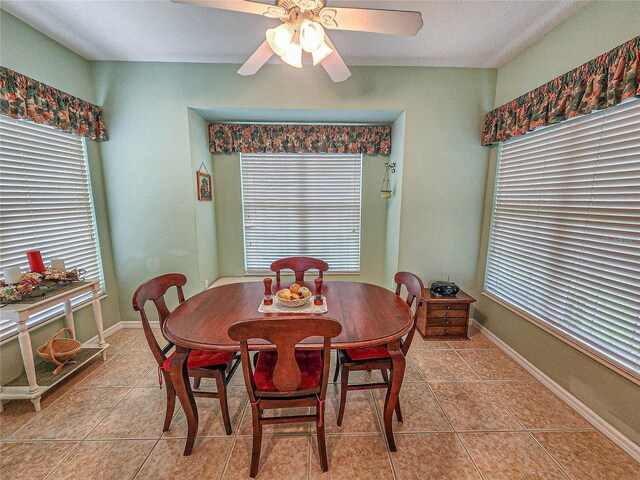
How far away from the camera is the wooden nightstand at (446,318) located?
2.65m

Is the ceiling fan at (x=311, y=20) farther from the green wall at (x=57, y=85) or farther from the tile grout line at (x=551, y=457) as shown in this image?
the tile grout line at (x=551, y=457)

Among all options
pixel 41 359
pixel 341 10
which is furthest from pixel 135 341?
pixel 341 10

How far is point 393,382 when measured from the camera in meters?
1.46

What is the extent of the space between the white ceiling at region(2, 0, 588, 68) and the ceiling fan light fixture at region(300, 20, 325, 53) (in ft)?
2.94

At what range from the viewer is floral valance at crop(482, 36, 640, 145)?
146 centimetres

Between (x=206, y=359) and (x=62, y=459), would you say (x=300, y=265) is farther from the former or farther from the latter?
(x=62, y=459)

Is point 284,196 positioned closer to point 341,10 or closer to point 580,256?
point 341,10

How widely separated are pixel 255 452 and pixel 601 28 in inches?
134

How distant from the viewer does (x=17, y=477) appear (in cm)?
136

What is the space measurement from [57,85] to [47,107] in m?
0.35

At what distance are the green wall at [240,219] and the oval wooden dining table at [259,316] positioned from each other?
1.59m

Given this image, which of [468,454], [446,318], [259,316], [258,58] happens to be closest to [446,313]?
[446,318]

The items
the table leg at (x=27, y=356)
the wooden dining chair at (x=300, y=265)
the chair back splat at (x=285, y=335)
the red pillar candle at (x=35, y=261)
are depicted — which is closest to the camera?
the chair back splat at (x=285, y=335)

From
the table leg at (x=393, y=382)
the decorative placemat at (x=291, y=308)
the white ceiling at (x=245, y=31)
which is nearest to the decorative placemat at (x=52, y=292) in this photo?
Answer: the decorative placemat at (x=291, y=308)
